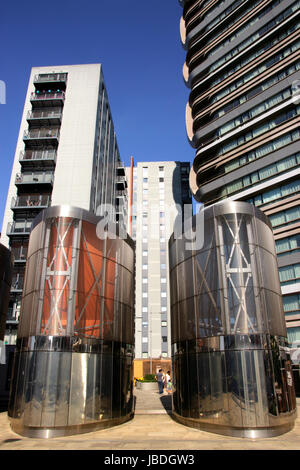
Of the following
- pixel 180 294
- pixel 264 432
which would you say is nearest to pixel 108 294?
pixel 180 294

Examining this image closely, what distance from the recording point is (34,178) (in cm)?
4216

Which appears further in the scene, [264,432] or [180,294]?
[180,294]

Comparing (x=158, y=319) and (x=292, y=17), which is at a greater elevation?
(x=292, y=17)

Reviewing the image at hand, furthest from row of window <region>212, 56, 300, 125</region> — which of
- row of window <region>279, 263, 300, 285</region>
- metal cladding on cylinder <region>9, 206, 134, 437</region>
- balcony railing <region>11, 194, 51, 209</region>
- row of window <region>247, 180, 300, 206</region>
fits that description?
metal cladding on cylinder <region>9, 206, 134, 437</region>

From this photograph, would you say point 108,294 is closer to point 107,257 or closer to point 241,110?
point 107,257

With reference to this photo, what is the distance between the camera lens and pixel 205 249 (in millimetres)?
15711

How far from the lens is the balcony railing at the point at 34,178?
4144cm

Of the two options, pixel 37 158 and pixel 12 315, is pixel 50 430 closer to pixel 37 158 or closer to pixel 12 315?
pixel 12 315

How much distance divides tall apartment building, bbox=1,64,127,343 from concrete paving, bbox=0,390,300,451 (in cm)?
2684

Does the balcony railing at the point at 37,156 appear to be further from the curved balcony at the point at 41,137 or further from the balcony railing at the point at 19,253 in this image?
the balcony railing at the point at 19,253

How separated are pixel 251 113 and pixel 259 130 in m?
2.94

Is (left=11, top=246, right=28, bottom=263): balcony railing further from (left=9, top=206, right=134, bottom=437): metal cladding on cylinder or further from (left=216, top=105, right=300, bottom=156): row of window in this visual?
(left=216, top=105, right=300, bottom=156): row of window

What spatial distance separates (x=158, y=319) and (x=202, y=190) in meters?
43.3

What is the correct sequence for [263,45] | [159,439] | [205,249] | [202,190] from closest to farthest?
[159,439], [205,249], [263,45], [202,190]
